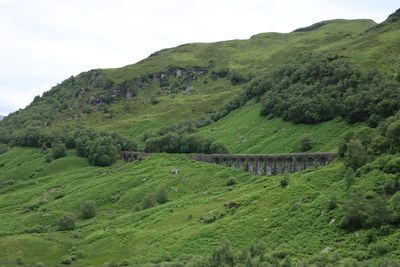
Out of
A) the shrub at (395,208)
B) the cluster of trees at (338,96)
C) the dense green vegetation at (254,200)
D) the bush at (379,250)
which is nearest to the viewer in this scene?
the bush at (379,250)

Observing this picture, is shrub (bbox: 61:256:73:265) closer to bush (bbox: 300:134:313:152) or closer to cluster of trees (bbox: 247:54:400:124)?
bush (bbox: 300:134:313:152)

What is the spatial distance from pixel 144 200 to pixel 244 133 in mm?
58261

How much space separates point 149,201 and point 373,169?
62855 mm

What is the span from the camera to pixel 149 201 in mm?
143875

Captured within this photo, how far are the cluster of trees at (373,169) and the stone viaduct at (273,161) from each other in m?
12.2

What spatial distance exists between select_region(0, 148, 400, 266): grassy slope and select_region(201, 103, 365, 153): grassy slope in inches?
730

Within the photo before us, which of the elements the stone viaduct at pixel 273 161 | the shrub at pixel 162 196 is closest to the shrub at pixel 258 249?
the stone viaduct at pixel 273 161

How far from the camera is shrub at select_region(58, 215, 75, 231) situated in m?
142

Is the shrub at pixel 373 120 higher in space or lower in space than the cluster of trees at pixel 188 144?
higher

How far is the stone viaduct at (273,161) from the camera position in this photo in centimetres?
13138

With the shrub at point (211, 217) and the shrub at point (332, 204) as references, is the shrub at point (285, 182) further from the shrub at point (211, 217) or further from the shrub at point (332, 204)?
the shrub at point (332, 204)

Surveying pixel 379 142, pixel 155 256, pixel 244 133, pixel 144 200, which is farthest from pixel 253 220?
pixel 244 133

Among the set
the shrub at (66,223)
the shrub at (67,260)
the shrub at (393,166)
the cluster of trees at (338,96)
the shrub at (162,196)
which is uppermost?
the cluster of trees at (338,96)

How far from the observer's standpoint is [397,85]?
488 feet
